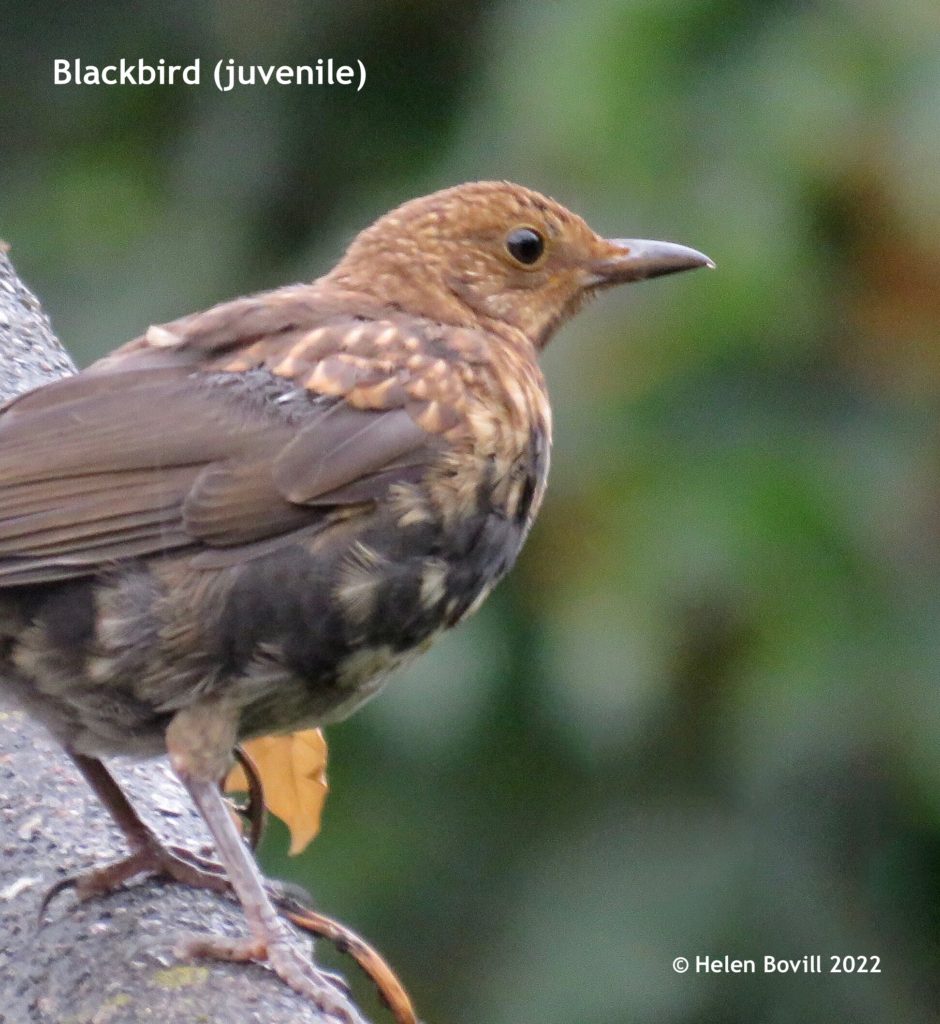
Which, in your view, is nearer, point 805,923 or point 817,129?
point 817,129

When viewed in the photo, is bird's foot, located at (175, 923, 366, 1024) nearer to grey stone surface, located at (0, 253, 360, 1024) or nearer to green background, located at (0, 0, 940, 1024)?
grey stone surface, located at (0, 253, 360, 1024)

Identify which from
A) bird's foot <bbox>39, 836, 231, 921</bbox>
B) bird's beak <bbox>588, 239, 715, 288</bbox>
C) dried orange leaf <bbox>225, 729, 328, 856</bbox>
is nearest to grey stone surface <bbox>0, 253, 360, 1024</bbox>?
bird's foot <bbox>39, 836, 231, 921</bbox>

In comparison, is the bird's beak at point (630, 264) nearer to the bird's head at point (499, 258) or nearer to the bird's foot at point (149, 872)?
the bird's head at point (499, 258)

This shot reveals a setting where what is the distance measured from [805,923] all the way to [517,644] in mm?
902

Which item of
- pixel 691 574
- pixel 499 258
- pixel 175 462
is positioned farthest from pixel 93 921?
pixel 691 574

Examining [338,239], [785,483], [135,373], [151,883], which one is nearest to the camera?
[151,883]

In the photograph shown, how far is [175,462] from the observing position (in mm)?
3350

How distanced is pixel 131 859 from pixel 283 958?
0.31 metres

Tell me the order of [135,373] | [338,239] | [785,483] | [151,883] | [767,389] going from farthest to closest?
1. [338,239]
2. [767,389]
3. [785,483]
4. [135,373]
5. [151,883]

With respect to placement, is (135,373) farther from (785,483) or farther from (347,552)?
(785,483)

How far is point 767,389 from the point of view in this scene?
195 inches

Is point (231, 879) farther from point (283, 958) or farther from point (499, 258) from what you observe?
point (499, 258)

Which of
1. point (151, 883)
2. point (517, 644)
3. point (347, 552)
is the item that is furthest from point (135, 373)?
point (517, 644)

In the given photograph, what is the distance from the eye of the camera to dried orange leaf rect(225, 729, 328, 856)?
3691mm
